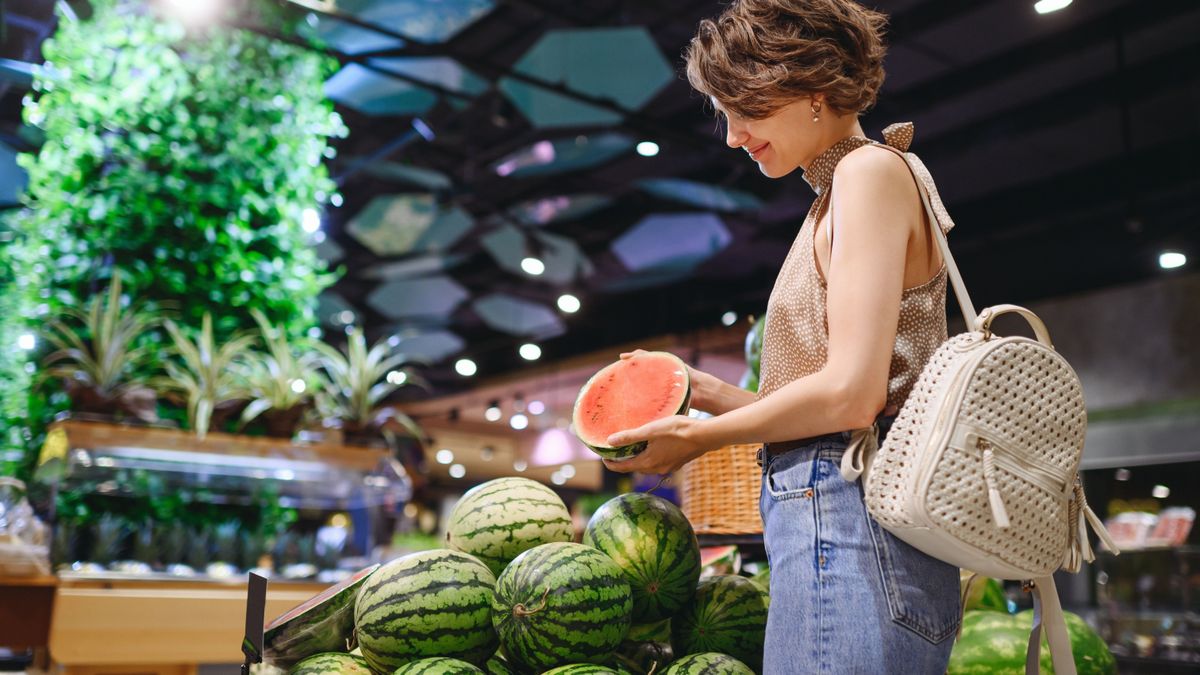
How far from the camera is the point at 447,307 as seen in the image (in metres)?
12.6

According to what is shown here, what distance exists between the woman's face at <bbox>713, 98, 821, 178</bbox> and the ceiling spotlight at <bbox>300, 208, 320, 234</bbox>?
15.5 feet

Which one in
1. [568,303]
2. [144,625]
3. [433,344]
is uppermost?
[568,303]

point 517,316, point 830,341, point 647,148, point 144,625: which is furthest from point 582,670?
point 517,316

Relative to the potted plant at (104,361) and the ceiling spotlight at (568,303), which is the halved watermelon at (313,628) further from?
the ceiling spotlight at (568,303)

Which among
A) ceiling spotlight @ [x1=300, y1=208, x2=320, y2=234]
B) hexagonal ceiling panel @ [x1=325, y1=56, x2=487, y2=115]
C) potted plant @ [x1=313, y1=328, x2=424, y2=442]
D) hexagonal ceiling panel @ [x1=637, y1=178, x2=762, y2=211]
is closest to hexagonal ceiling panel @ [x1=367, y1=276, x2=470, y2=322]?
hexagonal ceiling panel @ [x1=637, y1=178, x2=762, y2=211]

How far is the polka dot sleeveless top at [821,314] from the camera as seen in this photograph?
1.37 metres

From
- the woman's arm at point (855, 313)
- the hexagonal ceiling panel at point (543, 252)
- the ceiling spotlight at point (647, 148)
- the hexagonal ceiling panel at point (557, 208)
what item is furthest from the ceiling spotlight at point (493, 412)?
the woman's arm at point (855, 313)

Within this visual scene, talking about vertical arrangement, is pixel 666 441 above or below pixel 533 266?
below

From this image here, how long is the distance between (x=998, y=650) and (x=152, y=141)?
504cm

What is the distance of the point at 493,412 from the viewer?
54.0ft

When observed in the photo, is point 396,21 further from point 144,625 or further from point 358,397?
point 144,625

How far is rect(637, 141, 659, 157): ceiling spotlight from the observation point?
724 cm

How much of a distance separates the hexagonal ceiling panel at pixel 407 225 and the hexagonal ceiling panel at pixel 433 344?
3395mm

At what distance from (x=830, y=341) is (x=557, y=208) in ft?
25.3
